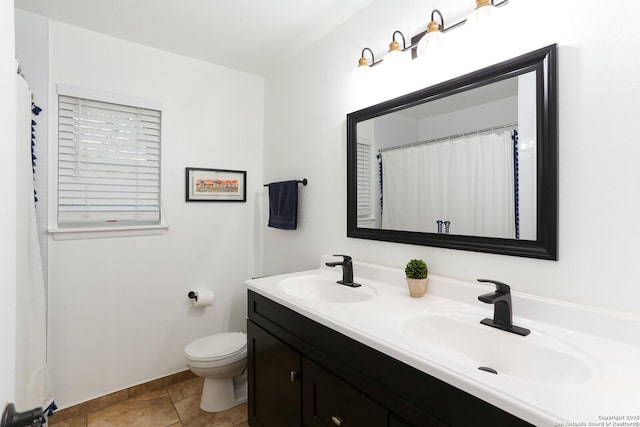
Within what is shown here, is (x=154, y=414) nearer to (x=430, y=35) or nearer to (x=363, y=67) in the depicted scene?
(x=363, y=67)

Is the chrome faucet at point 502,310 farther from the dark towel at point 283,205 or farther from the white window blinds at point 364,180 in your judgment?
the dark towel at point 283,205

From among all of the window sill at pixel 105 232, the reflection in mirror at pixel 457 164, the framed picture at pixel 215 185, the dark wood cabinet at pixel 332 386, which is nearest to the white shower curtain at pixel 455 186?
the reflection in mirror at pixel 457 164

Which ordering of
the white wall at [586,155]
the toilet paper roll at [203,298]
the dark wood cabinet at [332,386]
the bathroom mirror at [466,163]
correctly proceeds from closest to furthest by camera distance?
1. the dark wood cabinet at [332,386]
2. the white wall at [586,155]
3. the bathroom mirror at [466,163]
4. the toilet paper roll at [203,298]

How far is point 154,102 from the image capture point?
2199mm

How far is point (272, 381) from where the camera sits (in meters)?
1.52

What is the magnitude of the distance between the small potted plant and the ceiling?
145cm

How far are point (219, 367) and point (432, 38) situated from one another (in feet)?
6.87

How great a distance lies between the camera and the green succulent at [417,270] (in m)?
1.39

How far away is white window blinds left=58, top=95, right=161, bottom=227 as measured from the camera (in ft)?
6.39

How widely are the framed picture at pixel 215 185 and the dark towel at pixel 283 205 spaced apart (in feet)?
→ 1.06

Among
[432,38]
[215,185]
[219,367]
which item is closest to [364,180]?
[432,38]

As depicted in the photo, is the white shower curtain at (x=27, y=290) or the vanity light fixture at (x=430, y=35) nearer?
the vanity light fixture at (x=430, y=35)

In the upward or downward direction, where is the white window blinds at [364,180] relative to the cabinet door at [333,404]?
upward

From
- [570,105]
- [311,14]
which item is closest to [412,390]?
[570,105]
